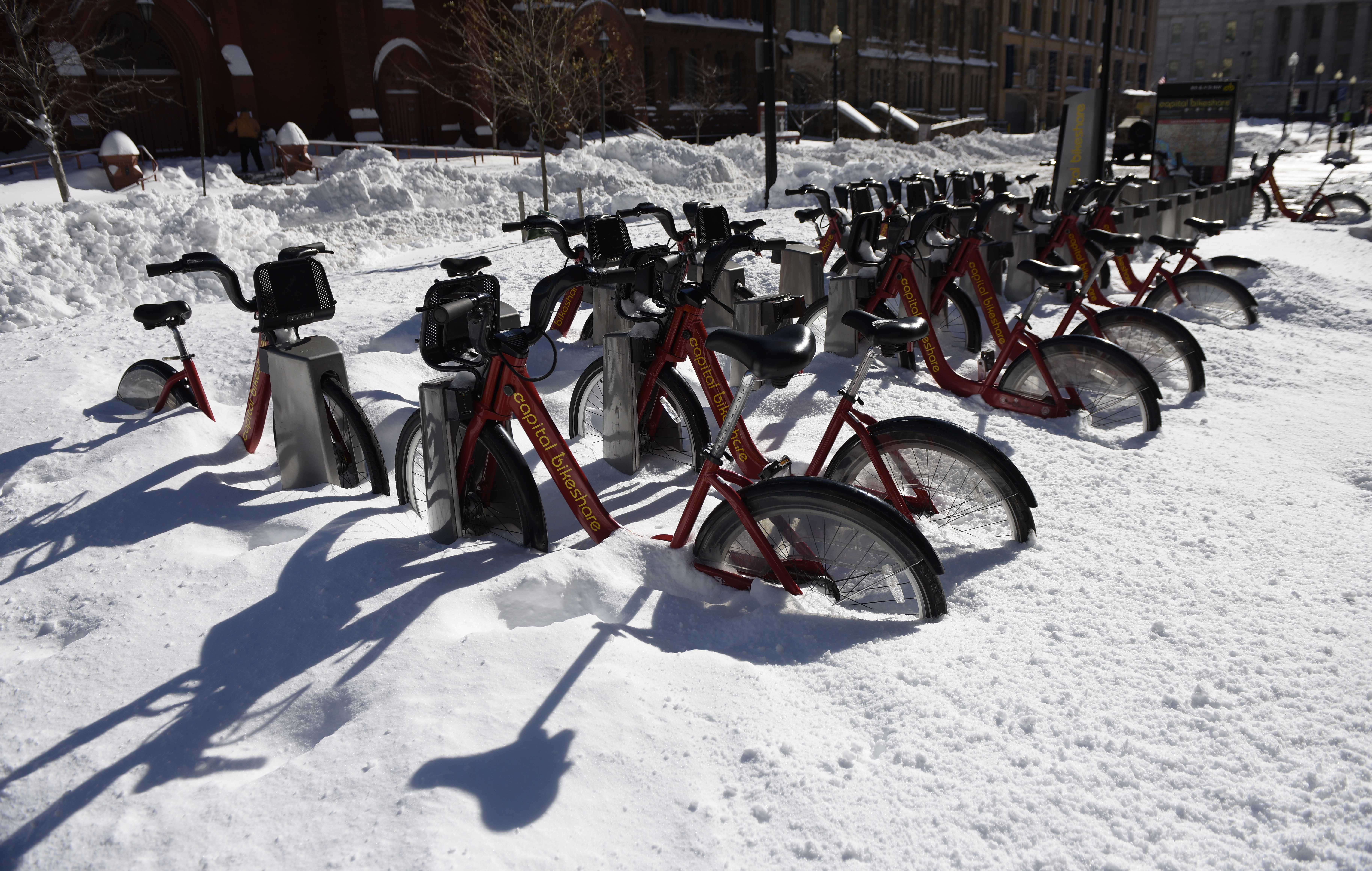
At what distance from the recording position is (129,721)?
7.97 ft

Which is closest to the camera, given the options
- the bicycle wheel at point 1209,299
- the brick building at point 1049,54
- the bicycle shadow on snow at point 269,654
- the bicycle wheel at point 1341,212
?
the bicycle shadow on snow at point 269,654

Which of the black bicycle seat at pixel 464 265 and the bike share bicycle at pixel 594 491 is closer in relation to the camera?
the bike share bicycle at pixel 594 491

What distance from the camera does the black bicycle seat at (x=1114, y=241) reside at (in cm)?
576

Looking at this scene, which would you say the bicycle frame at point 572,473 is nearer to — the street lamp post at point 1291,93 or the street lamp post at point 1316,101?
the street lamp post at point 1291,93

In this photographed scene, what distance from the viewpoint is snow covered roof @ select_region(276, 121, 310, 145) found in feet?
68.9

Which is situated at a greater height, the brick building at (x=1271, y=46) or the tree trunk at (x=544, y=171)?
the brick building at (x=1271, y=46)

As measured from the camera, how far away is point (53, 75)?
18141 mm

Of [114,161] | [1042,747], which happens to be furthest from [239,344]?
[114,161]

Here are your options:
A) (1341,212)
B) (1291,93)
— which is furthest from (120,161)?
(1291,93)

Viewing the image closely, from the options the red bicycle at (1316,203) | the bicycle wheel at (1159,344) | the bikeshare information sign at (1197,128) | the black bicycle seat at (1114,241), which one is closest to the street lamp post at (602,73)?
the bikeshare information sign at (1197,128)

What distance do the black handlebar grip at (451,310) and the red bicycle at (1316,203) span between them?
15711 millimetres

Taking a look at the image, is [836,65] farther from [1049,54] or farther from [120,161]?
[1049,54]

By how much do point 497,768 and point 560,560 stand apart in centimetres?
114

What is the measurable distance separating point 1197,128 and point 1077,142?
403 centimetres
